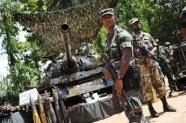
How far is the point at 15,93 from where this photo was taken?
20.7 metres

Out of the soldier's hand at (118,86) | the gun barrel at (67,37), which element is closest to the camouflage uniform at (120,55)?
the soldier's hand at (118,86)

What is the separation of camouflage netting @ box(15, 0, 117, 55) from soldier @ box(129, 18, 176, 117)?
8.18 metres

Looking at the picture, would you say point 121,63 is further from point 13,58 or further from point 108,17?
point 13,58

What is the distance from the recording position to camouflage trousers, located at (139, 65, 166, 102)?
28.4 feet

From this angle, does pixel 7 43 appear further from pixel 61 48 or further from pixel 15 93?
pixel 61 48

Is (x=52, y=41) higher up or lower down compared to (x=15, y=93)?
higher up

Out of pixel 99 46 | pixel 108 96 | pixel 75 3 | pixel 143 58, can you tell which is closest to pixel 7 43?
pixel 75 3

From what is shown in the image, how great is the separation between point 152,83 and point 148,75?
17 centimetres

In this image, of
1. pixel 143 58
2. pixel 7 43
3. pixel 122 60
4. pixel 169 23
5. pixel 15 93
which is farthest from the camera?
pixel 169 23

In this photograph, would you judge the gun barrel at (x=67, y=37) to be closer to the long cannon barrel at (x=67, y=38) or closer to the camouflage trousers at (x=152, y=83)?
the long cannon barrel at (x=67, y=38)

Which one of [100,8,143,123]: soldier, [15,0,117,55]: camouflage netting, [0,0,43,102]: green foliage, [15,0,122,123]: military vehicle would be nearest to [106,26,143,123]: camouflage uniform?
[100,8,143,123]: soldier

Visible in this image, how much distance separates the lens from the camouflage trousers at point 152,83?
8.66 metres

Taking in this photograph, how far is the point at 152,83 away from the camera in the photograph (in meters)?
8.89

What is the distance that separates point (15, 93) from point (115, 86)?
591 inches
